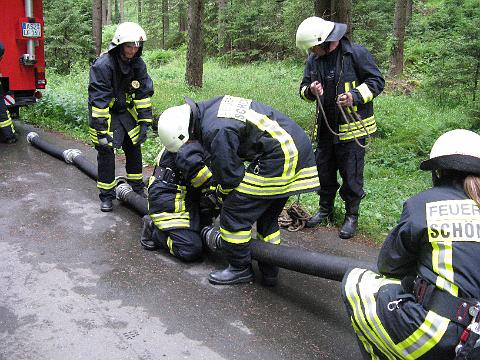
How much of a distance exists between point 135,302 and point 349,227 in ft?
8.03

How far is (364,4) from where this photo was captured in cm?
1864

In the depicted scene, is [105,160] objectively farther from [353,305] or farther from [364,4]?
[364,4]

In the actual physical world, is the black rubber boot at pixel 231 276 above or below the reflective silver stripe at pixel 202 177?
below

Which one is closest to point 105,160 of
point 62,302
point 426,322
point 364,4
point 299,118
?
point 62,302

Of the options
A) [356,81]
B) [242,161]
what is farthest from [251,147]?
[356,81]

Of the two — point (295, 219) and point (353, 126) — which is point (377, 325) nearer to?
point (353, 126)

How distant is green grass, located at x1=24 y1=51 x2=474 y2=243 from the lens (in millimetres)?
6398

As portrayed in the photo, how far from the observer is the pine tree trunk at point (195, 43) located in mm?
12312

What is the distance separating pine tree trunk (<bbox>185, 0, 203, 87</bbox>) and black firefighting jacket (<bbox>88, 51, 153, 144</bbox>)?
6.75 metres

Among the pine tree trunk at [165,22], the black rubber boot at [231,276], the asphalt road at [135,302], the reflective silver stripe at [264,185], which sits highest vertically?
the pine tree trunk at [165,22]

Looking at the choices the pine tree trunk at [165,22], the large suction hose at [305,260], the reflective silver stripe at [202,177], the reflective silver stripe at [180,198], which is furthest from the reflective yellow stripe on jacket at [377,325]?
the pine tree trunk at [165,22]

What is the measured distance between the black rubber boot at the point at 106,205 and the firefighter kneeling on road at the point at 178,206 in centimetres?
120

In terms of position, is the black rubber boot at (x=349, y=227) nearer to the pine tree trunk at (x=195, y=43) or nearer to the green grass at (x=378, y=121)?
the green grass at (x=378, y=121)

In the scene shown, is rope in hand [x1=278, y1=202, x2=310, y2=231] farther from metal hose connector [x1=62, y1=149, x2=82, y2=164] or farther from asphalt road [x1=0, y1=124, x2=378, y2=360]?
metal hose connector [x1=62, y1=149, x2=82, y2=164]
